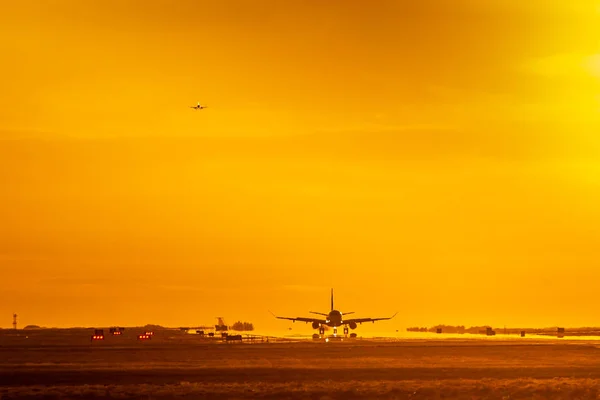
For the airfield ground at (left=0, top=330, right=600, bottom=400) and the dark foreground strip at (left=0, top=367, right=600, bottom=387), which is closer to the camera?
the airfield ground at (left=0, top=330, right=600, bottom=400)

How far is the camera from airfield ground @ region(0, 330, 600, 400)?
226 feet

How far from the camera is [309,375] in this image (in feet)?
278

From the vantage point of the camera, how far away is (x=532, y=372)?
8838 cm

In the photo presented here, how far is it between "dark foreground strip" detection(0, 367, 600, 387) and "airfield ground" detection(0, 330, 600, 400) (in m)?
0.08

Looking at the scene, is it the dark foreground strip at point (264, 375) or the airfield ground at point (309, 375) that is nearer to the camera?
the airfield ground at point (309, 375)

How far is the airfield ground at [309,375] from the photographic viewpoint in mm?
68875

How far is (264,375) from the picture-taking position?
85188mm

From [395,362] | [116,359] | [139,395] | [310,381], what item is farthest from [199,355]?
[139,395]

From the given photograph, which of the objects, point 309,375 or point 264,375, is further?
point 264,375

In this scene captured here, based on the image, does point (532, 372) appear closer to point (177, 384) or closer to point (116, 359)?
point (177, 384)

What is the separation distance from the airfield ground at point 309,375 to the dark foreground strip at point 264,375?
8 cm

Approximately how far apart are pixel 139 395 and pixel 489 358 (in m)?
52.5

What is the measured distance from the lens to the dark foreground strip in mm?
80250

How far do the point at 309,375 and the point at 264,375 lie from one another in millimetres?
3909
